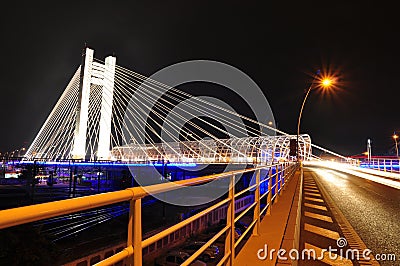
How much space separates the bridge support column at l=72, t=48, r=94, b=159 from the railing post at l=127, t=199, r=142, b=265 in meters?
32.7

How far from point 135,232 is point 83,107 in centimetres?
3368

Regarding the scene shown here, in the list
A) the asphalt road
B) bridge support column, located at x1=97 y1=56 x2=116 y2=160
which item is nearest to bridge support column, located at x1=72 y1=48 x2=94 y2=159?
bridge support column, located at x1=97 y1=56 x2=116 y2=160

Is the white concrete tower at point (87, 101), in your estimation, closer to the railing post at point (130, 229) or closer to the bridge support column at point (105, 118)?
the bridge support column at point (105, 118)

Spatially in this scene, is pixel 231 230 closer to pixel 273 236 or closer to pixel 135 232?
pixel 273 236

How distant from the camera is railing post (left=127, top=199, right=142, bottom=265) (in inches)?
54.6

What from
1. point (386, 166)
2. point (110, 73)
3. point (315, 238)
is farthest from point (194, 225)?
point (110, 73)

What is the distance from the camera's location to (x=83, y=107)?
107 feet

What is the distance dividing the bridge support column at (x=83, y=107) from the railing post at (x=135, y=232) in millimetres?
32714

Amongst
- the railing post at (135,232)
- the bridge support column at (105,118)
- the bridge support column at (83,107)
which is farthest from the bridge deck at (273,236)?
the bridge support column at (105,118)

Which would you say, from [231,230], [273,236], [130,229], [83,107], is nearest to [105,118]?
[83,107]

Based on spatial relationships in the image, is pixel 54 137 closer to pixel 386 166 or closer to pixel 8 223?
pixel 386 166

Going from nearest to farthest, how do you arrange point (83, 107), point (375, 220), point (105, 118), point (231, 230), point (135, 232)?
point (135, 232)
point (231, 230)
point (375, 220)
point (83, 107)
point (105, 118)

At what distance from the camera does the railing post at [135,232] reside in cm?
139

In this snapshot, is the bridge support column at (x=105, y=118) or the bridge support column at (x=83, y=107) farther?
the bridge support column at (x=105, y=118)
